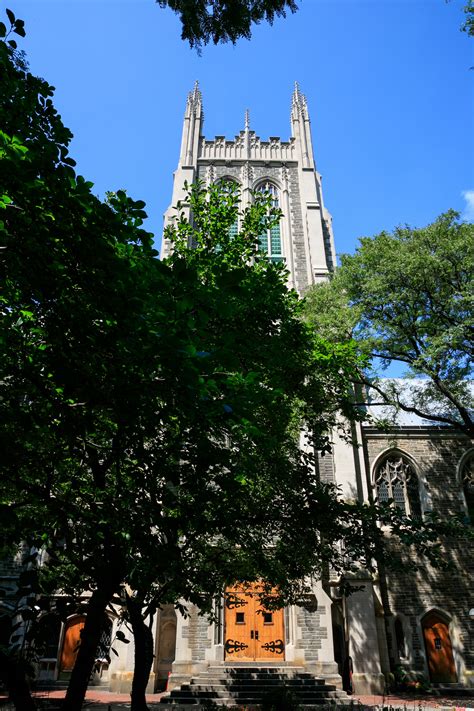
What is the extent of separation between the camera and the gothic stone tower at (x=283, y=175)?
2559cm

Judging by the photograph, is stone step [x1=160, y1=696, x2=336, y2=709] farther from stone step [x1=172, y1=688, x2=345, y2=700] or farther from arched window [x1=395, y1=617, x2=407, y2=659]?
arched window [x1=395, y1=617, x2=407, y2=659]

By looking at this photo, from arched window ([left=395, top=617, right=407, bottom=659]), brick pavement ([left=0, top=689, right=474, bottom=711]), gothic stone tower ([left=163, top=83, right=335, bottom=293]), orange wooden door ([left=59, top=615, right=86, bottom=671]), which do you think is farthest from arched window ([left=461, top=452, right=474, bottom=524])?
orange wooden door ([left=59, top=615, right=86, bottom=671])

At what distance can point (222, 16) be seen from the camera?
216 inches

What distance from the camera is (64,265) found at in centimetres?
458

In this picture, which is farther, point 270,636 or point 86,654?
point 270,636

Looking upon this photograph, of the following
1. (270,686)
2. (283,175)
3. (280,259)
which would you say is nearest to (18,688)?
(270,686)

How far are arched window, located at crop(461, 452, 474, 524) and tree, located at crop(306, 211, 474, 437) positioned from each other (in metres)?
4.70

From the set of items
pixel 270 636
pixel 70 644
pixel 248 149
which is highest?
pixel 248 149

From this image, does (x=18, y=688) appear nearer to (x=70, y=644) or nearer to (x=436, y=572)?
(x=70, y=644)

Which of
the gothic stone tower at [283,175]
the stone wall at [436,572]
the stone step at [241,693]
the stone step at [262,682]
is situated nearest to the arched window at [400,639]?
the stone wall at [436,572]

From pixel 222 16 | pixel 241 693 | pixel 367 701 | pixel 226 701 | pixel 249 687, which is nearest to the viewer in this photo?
pixel 222 16

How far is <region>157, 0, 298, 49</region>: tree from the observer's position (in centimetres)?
542

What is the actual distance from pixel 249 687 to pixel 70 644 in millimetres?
6684

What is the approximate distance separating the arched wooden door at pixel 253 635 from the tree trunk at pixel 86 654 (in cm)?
969
